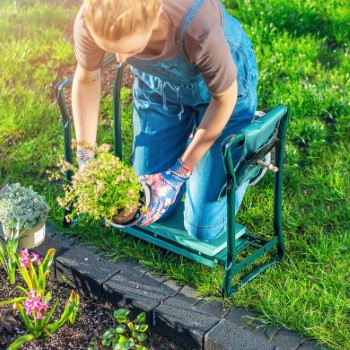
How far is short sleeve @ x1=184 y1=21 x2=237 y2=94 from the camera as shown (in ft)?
9.38

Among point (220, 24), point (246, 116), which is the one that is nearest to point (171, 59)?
point (220, 24)

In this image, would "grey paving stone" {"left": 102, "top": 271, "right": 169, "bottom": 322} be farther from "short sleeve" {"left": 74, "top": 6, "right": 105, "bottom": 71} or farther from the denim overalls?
"short sleeve" {"left": 74, "top": 6, "right": 105, "bottom": 71}

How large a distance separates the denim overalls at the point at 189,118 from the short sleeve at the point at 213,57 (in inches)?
5.4

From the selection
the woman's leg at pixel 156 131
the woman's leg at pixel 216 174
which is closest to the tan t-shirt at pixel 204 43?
Answer: the woman's leg at pixel 216 174

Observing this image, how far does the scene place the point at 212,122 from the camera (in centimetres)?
309

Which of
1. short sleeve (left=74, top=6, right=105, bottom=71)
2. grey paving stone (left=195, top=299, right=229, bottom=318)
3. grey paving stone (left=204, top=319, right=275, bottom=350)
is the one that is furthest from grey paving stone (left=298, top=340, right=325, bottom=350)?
short sleeve (left=74, top=6, right=105, bottom=71)

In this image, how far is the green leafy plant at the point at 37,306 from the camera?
320 cm

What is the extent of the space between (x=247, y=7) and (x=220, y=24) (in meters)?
2.66

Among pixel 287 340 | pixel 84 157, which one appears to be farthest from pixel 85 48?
pixel 287 340

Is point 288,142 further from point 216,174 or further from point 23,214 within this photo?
point 23,214

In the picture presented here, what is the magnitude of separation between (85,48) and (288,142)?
1731mm

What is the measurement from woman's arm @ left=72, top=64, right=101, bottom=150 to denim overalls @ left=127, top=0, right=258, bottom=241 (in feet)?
0.61

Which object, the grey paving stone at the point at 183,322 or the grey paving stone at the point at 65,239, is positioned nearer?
the grey paving stone at the point at 183,322

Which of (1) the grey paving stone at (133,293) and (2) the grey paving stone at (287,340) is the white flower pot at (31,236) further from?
(2) the grey paving stone at (287,340)
